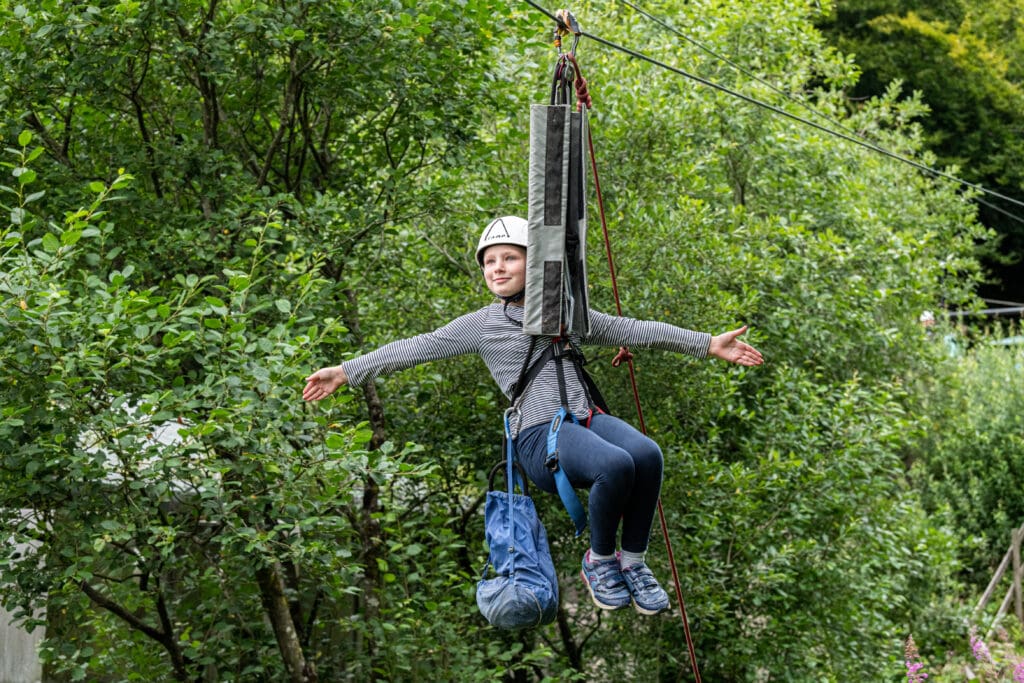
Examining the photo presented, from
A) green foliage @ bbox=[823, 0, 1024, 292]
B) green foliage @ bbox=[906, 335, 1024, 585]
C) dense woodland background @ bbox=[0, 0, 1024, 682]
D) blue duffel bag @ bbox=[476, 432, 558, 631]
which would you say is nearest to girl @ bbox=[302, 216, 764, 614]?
blue duffel bag @ bbox=[476, 432, 558, 631]

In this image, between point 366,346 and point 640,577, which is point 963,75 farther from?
point 640,577

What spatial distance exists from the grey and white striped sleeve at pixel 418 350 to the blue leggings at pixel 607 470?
47cm

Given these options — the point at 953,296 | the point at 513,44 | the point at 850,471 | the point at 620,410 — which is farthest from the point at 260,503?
the point at 953,296

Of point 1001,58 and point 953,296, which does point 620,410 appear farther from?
point 1001,58

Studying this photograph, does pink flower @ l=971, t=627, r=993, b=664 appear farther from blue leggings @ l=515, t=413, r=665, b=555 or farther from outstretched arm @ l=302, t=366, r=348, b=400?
outstretched arm @ l=302, t=366, r=348, b=400

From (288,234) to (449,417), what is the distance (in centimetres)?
175

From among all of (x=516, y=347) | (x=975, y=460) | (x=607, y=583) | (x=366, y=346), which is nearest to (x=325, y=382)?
(x=516, y=347)

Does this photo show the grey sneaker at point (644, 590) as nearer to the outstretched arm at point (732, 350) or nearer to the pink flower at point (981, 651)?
the outstretched arm at point (732, 350)

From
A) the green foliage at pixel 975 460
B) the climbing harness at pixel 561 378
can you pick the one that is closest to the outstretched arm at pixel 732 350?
the climbing harness at pixel 561 378

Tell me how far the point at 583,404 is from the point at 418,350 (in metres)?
0.70

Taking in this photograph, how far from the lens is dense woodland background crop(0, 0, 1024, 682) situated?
575 centimetres

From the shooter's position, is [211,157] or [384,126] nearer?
[211,157]

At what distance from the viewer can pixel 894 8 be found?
29.2 m

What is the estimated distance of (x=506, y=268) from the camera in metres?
4.73
